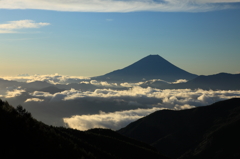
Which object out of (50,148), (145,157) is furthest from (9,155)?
(145,157)

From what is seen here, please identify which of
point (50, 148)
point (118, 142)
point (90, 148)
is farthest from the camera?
point (118, 142)

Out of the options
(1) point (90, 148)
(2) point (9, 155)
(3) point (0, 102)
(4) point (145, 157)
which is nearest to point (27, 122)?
(2) point (9, 155)

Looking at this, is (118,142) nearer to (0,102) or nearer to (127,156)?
(127,156)

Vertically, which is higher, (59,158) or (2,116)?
(2,116)

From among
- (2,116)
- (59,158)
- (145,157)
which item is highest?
(2,116)

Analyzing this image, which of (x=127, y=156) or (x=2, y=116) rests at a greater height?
(x=2, y=116)

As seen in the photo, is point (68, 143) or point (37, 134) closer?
point (37, 134)

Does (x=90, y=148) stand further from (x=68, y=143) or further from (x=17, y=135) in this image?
(x=17, y=135)

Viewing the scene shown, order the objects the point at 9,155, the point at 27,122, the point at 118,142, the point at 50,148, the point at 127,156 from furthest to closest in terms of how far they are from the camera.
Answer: the point at 118,142 → the point at 127,156 → the point at 27,122 → the point at 50,148 → the point at 9,155

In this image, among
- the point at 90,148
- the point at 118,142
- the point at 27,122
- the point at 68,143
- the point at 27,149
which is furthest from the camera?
the point at 118,142
